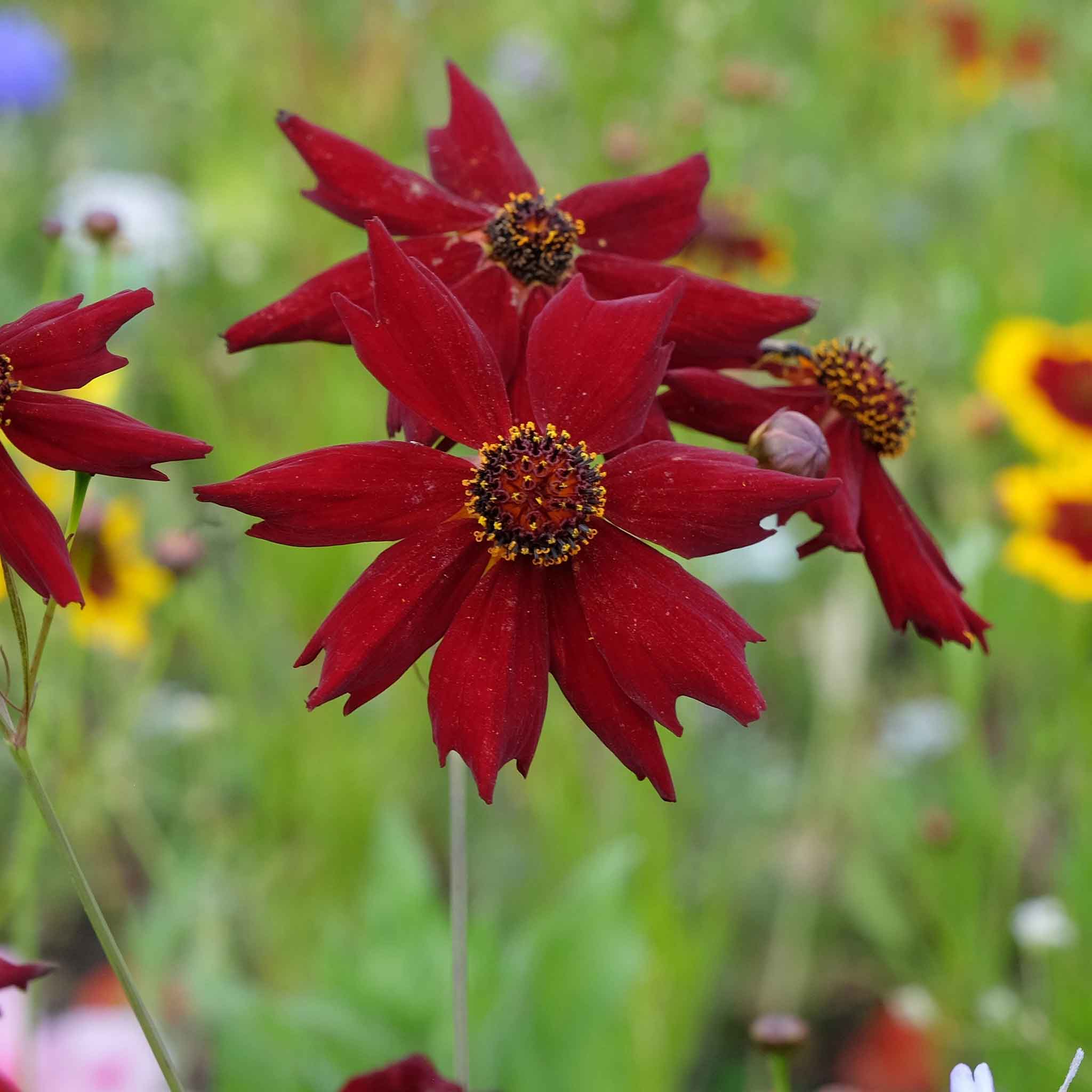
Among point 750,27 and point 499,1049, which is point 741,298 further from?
point 750,27

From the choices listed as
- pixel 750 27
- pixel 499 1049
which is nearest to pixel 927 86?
pixel 750 27

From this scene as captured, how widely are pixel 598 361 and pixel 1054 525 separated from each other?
928 millimetres

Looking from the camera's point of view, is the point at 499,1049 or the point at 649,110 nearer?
the point at 499,1049

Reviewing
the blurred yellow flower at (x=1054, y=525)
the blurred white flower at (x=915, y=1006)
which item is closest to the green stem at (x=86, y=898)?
the blurred white flower at (x=915, y=1006)

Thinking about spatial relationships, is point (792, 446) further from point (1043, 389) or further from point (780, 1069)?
point (1043, 389)

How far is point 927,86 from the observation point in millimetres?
2596

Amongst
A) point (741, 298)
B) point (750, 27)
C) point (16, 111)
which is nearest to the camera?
point (741, 298)

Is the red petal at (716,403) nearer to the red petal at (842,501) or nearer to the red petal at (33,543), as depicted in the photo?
the red petal at (842,501)

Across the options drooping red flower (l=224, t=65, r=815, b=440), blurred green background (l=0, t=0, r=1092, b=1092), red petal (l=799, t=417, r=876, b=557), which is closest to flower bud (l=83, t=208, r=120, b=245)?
blurred green background (l=0, t=0, r=1092, b=1092)

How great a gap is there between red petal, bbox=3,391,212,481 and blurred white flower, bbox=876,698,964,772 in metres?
1.05

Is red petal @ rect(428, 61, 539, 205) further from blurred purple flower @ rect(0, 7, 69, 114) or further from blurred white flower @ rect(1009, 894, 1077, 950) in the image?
blurred purple flower @ rect(0, 7, 69, 114)

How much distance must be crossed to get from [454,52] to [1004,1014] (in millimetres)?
2200

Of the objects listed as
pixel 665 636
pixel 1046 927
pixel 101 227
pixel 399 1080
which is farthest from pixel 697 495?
pixel 1046 927

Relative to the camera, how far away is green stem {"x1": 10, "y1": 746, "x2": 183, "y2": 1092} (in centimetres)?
39
